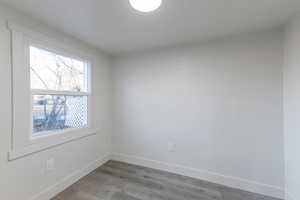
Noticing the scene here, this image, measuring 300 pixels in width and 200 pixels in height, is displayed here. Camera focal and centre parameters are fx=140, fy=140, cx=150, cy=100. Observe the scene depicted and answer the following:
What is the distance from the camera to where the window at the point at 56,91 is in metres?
1.69

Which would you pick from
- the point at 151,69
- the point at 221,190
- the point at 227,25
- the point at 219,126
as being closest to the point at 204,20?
the point at 227,25

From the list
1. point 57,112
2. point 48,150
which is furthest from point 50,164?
point 57,112

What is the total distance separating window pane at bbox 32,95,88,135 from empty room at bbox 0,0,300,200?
0.01 metres

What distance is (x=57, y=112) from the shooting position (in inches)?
77.4

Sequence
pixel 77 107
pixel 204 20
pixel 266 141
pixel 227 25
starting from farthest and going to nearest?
1. pixel 77 107
2. pixel 266 141
3. pixel 227 25
4. pixel 204 20

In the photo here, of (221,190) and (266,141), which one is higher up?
(266,141)

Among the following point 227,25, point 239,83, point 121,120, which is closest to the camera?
point 227,25

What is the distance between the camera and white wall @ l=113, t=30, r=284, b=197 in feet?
6.04

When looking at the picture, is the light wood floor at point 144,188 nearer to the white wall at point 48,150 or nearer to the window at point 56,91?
the white wall at point 48,150

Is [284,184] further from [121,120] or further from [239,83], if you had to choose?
[121,120]

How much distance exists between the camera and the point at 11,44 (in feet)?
4.64

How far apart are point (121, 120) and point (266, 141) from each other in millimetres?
2345

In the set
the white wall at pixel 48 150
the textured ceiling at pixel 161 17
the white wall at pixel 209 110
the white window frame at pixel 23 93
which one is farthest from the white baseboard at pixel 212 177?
the textured ceiling at pixel 161 17

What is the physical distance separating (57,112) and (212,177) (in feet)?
8.13
